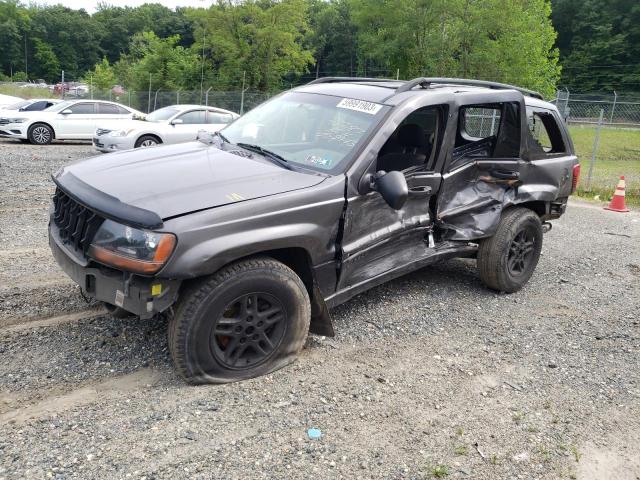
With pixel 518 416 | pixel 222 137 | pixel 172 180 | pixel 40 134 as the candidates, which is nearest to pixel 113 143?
pixel 40 134

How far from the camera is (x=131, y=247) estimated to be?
2.97 metres

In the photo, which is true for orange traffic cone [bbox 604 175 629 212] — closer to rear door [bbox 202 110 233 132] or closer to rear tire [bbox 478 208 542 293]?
rear tire [bbox 478 208 542 293]

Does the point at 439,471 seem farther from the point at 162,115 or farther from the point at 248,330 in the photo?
the point at 162,115

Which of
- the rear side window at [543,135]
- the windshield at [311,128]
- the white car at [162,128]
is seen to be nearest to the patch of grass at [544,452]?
the windshield at [311,128]

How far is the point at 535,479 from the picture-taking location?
278cm

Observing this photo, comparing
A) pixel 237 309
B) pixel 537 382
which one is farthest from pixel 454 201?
pixel 237 309

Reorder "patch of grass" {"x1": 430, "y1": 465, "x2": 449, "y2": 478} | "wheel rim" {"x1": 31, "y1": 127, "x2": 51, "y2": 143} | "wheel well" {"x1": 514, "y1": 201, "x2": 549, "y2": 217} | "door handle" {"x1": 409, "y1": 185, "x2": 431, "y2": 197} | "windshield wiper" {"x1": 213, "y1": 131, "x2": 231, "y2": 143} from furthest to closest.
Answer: "wheel rim" {"x1": 31, "y1": 127, "x2": 51, "y2": 143}, "wheel well" {"x1": 514, "y1": 201, "x2": 549, "y2": 217}, "windshield wiper" {"x1": 213, "y1": 131, "x2": 231, "y2": 143}, "door handle" {"x1": 409, "y1": 185, "x2": 431, "y2": 197}, "patch of grass" {"x1": 430, "y1": 465, "x2": 449, "y2": 478}

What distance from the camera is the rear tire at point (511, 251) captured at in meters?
5.01

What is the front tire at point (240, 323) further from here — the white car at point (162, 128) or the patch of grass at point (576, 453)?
the white car at point (162, 128)

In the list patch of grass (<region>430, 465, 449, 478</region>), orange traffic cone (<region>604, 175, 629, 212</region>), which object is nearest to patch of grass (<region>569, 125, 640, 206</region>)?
orange traffic cone (<region>604, 175, 629, 212</region>)

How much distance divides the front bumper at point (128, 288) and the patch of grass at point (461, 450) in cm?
174

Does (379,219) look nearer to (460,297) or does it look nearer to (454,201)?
(454,201)

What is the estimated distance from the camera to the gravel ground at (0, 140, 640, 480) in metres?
2.75

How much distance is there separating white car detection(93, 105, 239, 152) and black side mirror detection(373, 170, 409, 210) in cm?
983
